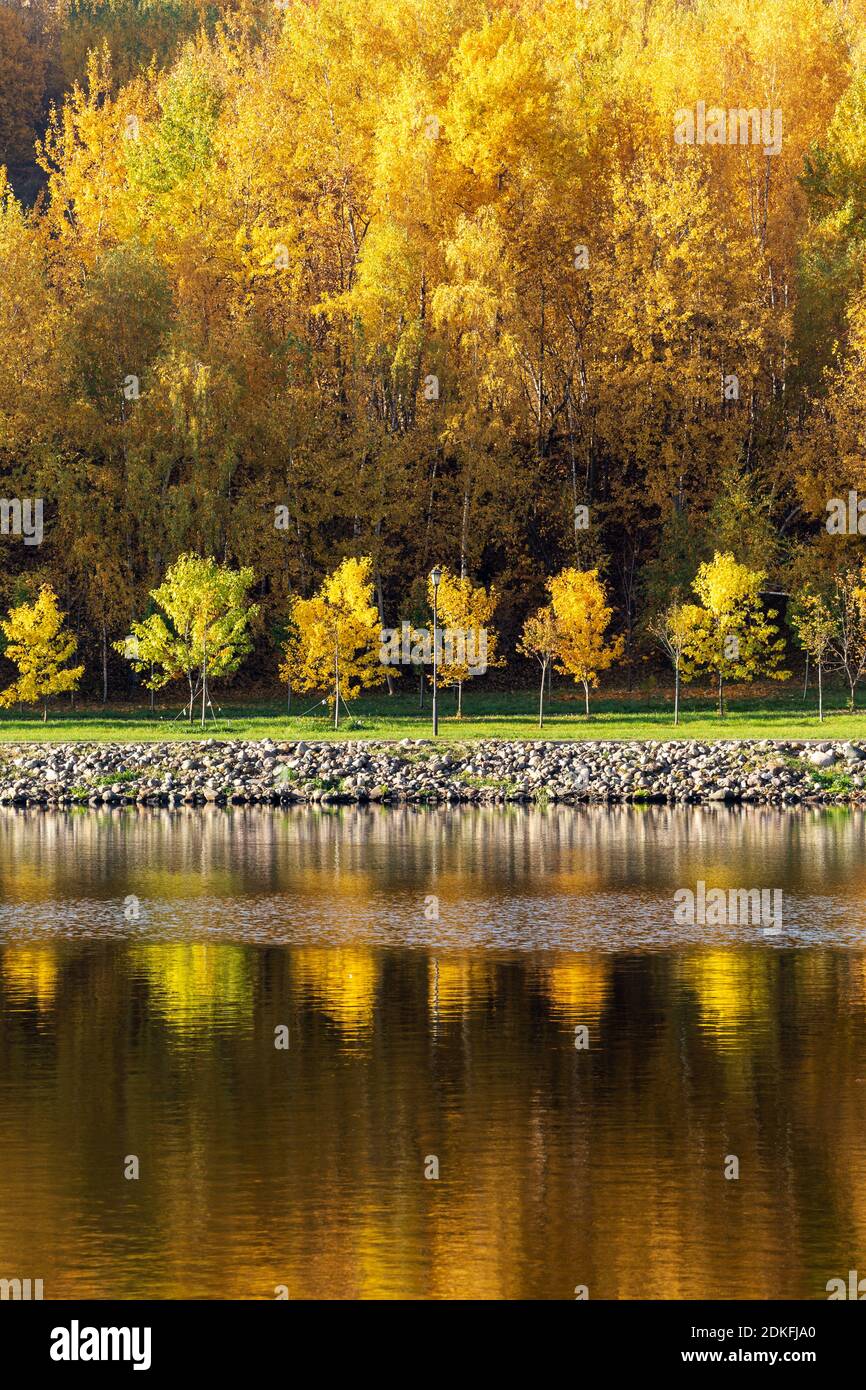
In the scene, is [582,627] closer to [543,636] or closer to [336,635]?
[543,636]

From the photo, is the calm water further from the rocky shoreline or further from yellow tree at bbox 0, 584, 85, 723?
yellow tree at bbox 0, 584, 85, 723

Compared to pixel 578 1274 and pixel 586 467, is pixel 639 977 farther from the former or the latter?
pixel 586 467

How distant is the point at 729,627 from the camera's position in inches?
2475

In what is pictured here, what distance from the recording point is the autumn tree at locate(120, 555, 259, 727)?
60.9m

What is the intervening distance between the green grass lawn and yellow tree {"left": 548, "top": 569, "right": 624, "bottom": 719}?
5.65 ft

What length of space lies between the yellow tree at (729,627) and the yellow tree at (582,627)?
9.50ft

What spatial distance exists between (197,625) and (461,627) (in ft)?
29.5

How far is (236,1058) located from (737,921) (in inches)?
459

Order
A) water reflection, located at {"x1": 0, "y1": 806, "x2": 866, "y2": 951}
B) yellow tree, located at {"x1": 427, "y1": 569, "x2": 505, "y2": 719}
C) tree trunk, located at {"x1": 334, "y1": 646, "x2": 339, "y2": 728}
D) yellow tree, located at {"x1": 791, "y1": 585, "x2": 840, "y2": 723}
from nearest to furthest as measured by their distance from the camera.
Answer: water reflection, located at {"x1": 0, "y1": 806, "x2": 866, "y2": 951}, tree trunk, located at {"x1": 334, "y1": 646, "x2": 339, "y2": 728}, yellow tree, located at {"x1": 791, "y1": 585, "x2": 840, "y2": 723}, yellow tree, located at {"x1": 427, "y1": 569, "x2": 505, "y2": 719}

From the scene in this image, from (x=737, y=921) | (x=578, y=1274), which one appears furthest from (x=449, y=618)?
(x=578, y=1274)

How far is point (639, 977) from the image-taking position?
76.1 ft

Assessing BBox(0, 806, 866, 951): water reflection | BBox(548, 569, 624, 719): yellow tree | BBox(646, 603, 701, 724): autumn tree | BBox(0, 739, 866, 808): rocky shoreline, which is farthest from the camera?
BBox(548, 569, 624, 719): yellow tree

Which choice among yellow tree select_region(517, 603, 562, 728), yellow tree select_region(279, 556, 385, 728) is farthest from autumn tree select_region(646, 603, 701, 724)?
yellow tree select_region(279, 556, 385, 728)

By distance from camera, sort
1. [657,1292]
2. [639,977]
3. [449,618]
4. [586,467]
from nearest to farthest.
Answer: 1. [657,1292]
2. [639,977]
3. [449,618]
4. [586,467]
